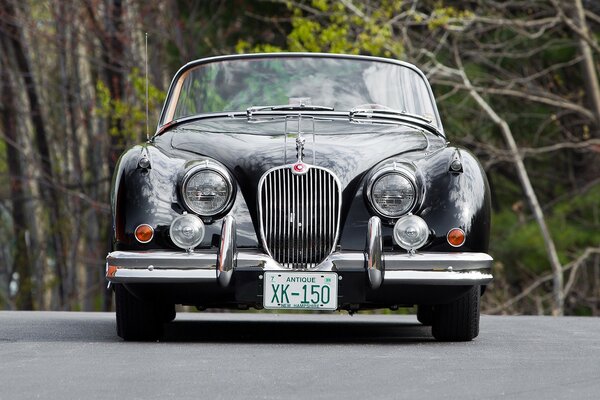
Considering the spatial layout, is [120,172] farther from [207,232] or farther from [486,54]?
[486,54]

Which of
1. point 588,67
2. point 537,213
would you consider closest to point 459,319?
point 537,213

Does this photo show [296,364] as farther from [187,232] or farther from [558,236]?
[558,236]

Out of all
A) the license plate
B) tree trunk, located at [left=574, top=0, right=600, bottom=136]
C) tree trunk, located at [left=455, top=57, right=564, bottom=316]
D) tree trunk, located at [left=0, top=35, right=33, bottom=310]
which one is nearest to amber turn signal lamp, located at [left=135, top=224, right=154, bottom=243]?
the license plate

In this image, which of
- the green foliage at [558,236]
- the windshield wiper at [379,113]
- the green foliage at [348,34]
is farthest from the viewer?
the green foliage at [558,236]

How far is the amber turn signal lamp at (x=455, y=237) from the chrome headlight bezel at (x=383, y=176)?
9.4 inches

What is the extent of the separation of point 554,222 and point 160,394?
50.8ft

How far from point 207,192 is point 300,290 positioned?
2.44ft

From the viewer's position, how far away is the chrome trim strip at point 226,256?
711 centimetres

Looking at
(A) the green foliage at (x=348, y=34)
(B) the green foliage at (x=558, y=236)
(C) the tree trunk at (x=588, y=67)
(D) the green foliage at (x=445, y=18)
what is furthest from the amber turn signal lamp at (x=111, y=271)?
(C) the tree trunk at (x=588, y=67)

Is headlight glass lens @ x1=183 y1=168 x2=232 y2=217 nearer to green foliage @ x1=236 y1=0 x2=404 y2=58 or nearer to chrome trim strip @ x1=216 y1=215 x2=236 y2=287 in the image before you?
chrome trim strip @ x1=216 y1=215 x2=236 y2=287

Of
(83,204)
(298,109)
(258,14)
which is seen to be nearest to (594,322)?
(298,109)

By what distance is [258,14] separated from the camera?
21328 mm

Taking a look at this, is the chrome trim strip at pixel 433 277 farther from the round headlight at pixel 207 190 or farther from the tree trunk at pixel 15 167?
the tree trunk at pixel 15 167

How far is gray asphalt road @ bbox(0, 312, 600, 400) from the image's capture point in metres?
5.33
